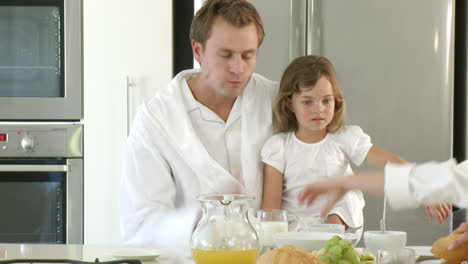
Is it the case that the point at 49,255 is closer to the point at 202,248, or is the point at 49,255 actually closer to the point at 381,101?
the point at 202,248

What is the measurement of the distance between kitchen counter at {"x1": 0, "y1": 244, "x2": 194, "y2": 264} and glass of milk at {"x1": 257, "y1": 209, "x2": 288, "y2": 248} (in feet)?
0.57

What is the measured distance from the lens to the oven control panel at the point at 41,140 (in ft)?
9.29

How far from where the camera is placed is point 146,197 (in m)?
2.09

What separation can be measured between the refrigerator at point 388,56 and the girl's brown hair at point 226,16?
62 cm

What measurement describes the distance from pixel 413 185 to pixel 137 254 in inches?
22.5

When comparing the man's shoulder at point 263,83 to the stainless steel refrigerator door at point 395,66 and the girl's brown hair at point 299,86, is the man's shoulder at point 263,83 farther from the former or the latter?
the stainless steel refrigerator door at point 395,66

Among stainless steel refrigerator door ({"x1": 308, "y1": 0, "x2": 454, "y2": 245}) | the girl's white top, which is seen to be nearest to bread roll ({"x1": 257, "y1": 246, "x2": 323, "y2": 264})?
the girl's white top

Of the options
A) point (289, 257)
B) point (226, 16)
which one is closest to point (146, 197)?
point (226, 16)

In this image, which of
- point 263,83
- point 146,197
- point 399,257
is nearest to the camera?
point 399,257

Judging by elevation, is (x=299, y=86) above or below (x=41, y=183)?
above

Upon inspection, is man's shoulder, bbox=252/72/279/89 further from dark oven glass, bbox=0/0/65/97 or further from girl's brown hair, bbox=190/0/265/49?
dark oven glass, bbox=0/0/65/97

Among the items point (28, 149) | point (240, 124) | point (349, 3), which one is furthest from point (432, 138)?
point (28, 149)

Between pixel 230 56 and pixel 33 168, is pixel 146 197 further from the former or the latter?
pixel 33 168

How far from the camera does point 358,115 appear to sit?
2.83 m
